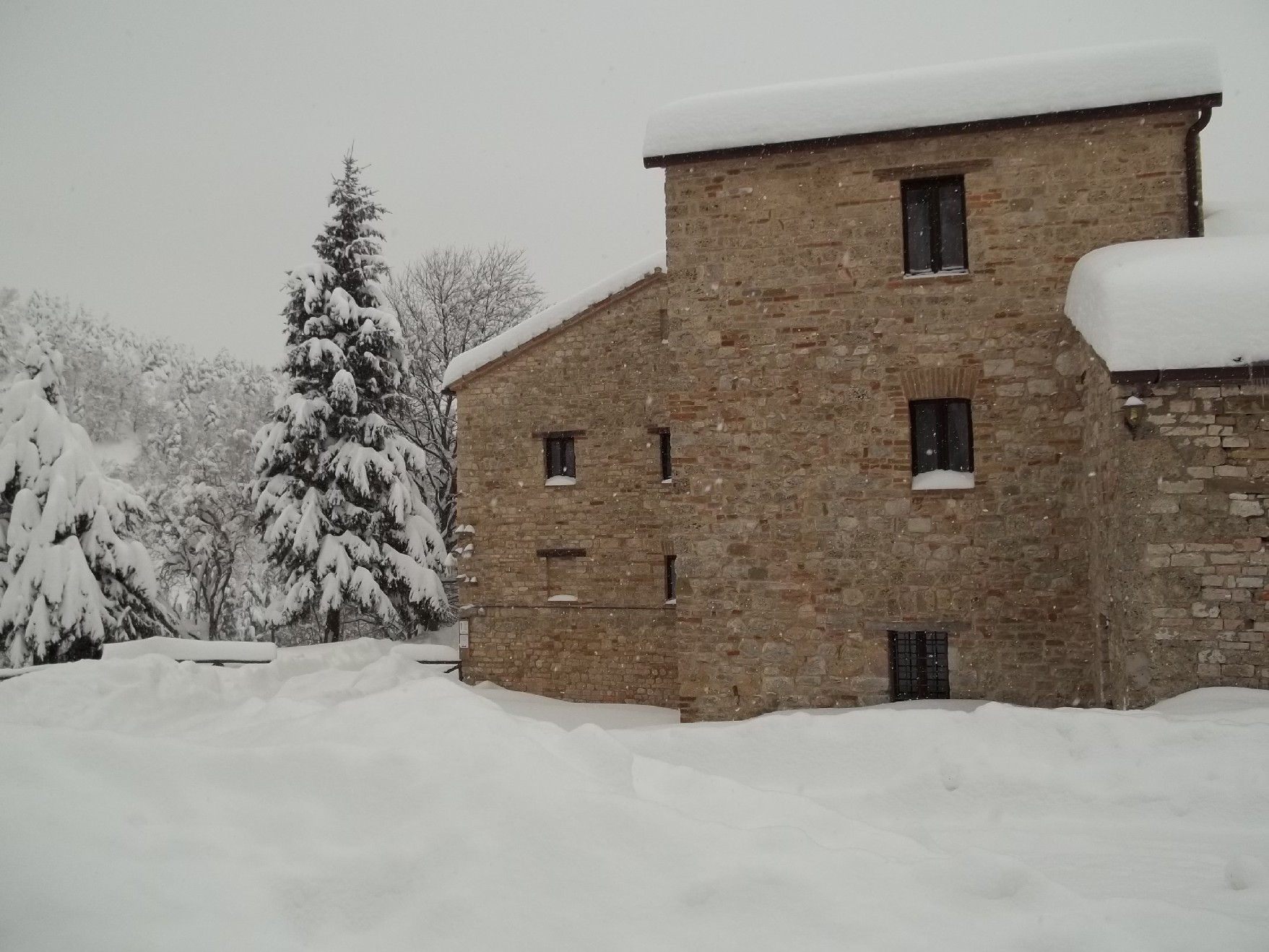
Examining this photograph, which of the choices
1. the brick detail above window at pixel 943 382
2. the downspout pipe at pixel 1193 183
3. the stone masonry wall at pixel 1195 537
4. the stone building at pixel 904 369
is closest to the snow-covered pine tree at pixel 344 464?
the stone building at pixel 904 369

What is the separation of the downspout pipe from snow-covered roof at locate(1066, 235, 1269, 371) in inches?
36.4

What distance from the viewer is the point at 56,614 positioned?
15469 mm

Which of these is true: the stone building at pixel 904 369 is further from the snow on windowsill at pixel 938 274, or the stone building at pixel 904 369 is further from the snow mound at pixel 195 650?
the snow mound at pixel 195 650

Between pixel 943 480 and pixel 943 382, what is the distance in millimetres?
1106

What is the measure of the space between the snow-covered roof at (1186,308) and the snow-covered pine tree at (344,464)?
15227 millimetres

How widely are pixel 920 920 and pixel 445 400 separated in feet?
75.3

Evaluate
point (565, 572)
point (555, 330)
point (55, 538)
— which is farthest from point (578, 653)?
point (55, 538)

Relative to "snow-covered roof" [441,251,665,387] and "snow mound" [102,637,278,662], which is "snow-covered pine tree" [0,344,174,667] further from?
"snow-covered roof" [441,251,665,387]

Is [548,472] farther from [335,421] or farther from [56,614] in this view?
[56,614]

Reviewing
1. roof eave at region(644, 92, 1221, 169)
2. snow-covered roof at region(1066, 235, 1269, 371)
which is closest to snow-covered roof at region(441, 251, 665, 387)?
roof eave at region(644, 92, 1221, 169)

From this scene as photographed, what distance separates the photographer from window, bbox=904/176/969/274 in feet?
30.2

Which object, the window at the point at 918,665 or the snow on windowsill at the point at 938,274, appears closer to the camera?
the snow on windowsill at the point at 938,274

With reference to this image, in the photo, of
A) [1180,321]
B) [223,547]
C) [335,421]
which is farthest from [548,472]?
[223,547]

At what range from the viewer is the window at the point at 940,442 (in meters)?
9.15
